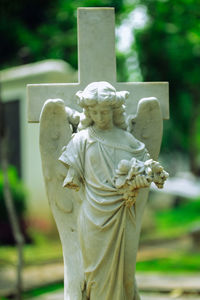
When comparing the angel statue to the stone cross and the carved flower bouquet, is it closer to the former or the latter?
the carved flower bouquet

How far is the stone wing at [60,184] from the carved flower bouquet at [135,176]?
57 cm

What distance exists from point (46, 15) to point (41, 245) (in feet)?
17.3

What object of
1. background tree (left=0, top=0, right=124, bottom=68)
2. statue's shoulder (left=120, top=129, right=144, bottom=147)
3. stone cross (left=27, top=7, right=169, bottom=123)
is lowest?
statue's shoulder (left=120, top=129, right=144, bottom=147)

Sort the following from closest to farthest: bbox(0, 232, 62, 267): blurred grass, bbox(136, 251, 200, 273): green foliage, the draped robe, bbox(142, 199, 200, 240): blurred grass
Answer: the draped robe < bbox(136, 251, 200, 273): green foliage < bbox(0, 232, 62, 267): blurred grass < bbox(142, 199, 200, 240): blurred grass

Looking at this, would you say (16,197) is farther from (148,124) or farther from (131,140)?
(131,140)

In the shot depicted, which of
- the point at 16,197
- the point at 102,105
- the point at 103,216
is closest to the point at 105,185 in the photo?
the point at 103,216

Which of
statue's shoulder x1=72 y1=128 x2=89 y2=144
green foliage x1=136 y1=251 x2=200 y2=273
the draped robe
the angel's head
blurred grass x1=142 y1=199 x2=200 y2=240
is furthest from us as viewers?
blurred grass x1=142 y1=199 x2=200 y2=240

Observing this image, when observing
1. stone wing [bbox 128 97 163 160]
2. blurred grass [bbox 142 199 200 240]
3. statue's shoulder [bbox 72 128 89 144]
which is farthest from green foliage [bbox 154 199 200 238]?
statue's shoulder [bbox 72 128 89 144]

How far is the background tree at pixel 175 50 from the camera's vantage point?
888 cm

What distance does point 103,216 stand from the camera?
4066 mm

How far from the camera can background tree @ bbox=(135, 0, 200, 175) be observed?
888 centimetres

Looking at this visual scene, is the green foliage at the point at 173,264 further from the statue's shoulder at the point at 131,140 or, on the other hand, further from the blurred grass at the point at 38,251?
the statue's shoulder at the point at 131,140

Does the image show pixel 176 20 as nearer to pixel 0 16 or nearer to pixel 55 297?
pixel 0 16

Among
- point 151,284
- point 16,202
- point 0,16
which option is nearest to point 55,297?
point 151,284
